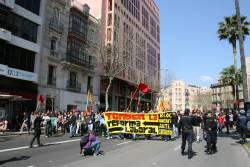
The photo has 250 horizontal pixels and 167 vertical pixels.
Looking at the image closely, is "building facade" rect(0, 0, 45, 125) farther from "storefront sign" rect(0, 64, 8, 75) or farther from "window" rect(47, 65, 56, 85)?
"window" rect(47, 65, 56, 85)

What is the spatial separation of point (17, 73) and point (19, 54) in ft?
6.45

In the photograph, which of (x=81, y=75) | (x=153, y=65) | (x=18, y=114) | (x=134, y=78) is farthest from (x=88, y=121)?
(x=153, y=65)

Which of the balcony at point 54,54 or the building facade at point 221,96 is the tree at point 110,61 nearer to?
the balcony at point 54,54

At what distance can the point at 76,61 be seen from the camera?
3884cm

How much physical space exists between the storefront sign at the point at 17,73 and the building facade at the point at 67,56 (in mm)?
2153

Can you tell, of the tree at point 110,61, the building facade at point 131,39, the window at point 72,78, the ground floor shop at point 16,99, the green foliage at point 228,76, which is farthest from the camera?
the green foliage at point 228,76

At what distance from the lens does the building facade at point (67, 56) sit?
3394cm

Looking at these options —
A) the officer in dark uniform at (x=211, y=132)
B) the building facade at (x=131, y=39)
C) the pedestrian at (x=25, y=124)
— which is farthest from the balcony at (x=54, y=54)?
the officer in dark uniform at (x=211, y=132)

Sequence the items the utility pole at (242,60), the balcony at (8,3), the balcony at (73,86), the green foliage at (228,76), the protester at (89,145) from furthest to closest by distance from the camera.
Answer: the green foliage at (228,76)
the balcony at (73,86)
the balcony at (8,3)
the utility pole at (242,60)
the protester at (89,145)

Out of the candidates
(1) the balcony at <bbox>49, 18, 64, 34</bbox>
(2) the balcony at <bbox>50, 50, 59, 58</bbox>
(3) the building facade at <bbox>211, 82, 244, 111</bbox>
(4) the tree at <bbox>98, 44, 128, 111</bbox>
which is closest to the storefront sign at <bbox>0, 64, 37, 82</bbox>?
(2) the balcony at <bbox>50, 50, 59, 58</bbox>

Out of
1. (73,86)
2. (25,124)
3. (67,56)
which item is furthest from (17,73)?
(73,86)

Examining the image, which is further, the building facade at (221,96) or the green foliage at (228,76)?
the building facade at (221,96)

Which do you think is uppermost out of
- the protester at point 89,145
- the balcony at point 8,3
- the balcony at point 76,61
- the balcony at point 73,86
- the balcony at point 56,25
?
the balcony at point 56,25

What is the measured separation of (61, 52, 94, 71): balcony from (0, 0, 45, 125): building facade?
17.6 feet
